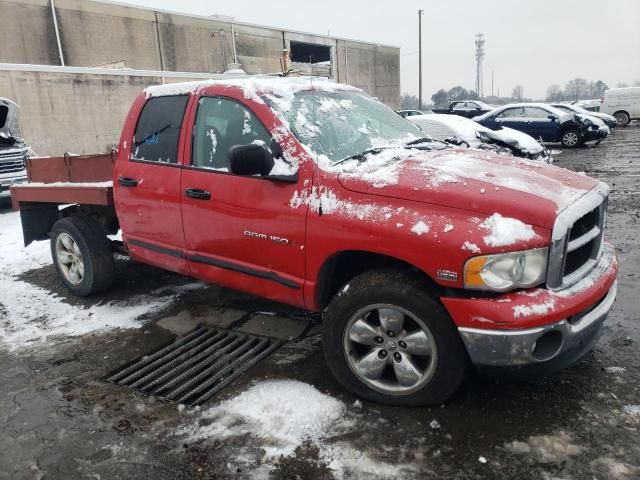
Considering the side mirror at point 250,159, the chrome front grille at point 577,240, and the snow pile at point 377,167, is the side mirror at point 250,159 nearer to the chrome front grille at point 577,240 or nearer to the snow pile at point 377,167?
the snow pile at point 377,167

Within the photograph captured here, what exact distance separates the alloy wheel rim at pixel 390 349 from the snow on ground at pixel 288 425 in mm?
275

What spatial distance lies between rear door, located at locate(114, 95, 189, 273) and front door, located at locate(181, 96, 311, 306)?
0.52ft

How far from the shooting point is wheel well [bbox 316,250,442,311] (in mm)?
2951

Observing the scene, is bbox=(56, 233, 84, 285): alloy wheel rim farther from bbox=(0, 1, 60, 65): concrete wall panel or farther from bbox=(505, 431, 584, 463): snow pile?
bbox=(0, 1, 60, 65): concrete wall panel

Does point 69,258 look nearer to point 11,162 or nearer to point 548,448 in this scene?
point 548,448

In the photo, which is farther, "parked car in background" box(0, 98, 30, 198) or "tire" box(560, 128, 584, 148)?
"tire" box(560, 128, 584, 148)

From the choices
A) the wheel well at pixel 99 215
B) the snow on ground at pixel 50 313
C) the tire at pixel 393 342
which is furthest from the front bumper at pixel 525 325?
the wheel well at pixel 99 215

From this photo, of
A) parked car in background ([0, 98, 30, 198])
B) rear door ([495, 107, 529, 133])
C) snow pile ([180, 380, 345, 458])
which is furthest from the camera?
rear door ([495, 107, 529, 133])

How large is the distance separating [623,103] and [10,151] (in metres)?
28.8

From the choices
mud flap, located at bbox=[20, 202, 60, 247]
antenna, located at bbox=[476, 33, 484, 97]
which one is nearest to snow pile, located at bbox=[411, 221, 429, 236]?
mud flap, located at bbox=[20, 202, 60, 247]

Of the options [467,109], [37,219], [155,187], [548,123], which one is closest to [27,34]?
[467,109]

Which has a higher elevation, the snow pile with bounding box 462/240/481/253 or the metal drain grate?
the snow pile with bounding box 462/240/481/253

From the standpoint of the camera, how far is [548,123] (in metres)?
17.2

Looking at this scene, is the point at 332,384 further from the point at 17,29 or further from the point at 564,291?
the point at 17,29
